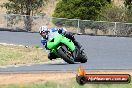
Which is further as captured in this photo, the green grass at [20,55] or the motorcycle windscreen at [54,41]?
the green grass at [20,55]

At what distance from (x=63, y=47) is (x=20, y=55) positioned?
6.12m

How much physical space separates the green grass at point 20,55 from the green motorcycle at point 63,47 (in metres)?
3.23

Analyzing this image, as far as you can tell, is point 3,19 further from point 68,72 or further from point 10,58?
point 68,72

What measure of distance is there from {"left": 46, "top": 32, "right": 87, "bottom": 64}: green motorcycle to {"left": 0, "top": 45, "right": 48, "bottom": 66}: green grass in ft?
10.6

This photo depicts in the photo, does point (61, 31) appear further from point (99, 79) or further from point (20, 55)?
point (20, 55)

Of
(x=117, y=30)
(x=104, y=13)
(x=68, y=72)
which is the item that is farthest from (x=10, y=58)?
(x=104, y=13)

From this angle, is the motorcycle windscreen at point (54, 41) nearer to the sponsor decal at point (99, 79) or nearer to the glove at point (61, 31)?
the glove at point (61, 31)

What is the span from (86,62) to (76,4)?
30.9 metres

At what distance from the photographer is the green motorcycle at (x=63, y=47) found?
1891 cm

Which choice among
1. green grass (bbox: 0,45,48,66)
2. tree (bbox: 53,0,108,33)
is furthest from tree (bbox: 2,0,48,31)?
green grass (bbox: 0,45,48,66)

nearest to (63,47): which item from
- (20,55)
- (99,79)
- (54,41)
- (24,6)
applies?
(54,41)

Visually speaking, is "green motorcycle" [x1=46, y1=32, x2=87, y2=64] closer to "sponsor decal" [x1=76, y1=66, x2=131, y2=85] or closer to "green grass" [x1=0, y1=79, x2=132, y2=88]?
"green grass" [x1=0, y1=79, x2=132, y2=88]

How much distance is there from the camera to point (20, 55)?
24766mm

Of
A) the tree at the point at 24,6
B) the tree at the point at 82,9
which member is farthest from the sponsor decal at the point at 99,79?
the tree at the point at 82,9
